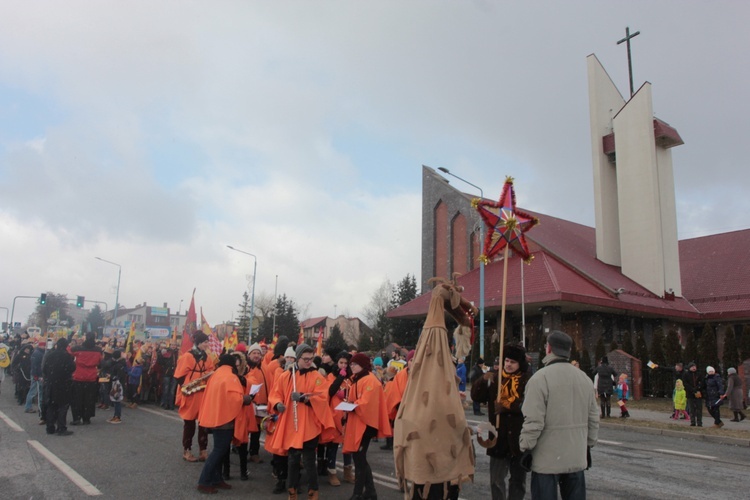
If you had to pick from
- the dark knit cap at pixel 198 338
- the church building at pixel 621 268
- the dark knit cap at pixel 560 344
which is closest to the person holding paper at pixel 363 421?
the dark knit cap at pixel 560 344

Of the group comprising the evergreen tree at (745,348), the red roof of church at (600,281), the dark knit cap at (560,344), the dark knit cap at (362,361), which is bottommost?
the dark knit cap at (362,361)

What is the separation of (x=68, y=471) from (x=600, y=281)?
24.6 metres

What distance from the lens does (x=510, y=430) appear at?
17.3 feet

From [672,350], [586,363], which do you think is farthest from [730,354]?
[586,363]

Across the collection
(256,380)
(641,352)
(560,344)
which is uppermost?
(641,352)

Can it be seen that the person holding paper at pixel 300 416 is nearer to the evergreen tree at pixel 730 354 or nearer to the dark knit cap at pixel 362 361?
the dark knit cap at pixel 362 361

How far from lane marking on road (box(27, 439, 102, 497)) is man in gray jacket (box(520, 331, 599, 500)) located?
5107 millimetres

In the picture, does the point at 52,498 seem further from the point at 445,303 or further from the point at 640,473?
the point at 640,473

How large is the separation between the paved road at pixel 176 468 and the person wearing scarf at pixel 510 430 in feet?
4.66

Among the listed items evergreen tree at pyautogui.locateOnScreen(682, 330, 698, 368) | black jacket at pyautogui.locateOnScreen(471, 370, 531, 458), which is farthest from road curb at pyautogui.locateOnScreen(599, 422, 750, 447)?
evergreen tree at pyautogui.locateOnScreen(682, 330, 698, 368)

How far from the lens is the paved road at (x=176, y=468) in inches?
271

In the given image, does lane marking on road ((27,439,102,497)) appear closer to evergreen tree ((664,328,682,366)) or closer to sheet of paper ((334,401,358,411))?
sheet of paper ((334,401,358,411))

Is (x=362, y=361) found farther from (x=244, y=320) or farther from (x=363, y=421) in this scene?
(x=244, y=320)

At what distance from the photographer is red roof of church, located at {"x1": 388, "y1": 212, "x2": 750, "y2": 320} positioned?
84.9ft
